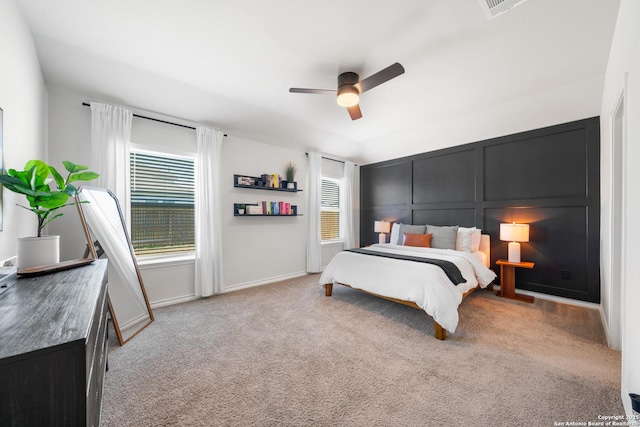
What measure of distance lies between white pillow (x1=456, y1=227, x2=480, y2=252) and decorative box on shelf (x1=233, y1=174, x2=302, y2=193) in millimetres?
2868

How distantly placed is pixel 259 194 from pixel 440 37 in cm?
323

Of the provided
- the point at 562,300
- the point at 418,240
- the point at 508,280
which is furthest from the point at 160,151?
the point at 562,300

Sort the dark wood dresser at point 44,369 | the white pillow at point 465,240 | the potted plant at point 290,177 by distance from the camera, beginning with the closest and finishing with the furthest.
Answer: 1. the dark wood dresser at point 44,369
2. the white pillow at point 465,240
3. the potted plant at point 290,177

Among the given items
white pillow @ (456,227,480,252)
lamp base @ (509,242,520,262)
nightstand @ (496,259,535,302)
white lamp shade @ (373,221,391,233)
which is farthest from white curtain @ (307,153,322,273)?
lamp base @ (509,242,520,262)

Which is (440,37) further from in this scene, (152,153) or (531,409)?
(152,153)

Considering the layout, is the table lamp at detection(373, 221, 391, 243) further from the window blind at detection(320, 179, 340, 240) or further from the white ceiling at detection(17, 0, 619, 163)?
the white ceiling at detection(17, 0, 619, 163)

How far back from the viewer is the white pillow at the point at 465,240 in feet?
12.3

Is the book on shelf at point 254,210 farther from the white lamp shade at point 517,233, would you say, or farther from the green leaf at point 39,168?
the white lamp shade at point 517,233

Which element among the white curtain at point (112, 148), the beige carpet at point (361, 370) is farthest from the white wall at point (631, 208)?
the white curtain at point (112, 148)

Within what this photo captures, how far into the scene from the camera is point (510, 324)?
8.74ft

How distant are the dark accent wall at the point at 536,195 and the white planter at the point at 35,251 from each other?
15.9 ft

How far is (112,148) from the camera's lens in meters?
A: 2.86

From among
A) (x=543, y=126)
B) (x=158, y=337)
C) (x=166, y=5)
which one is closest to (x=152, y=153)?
(x=166, y=5)

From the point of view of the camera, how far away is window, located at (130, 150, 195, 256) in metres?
3.21
